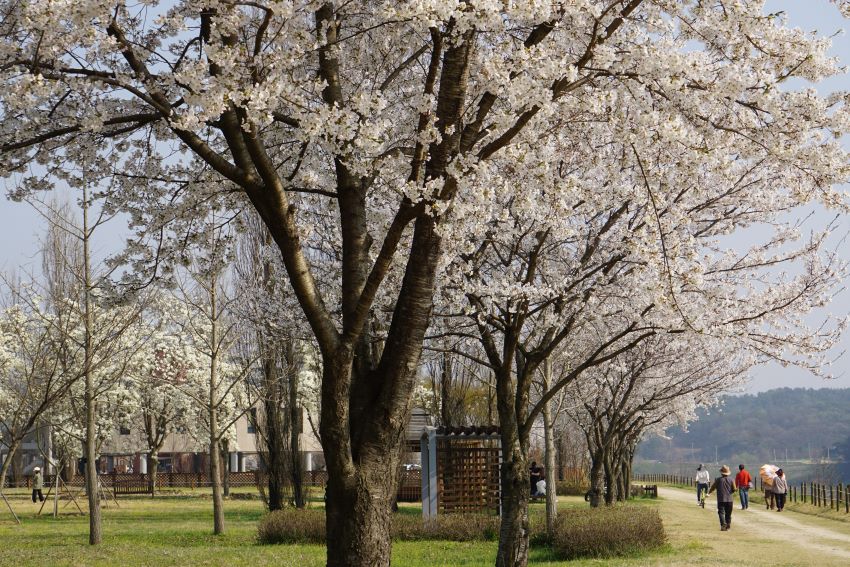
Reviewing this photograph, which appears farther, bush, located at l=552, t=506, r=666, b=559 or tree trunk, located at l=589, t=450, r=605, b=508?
tree trunk, located at l=589, t=450, r=605, b=508

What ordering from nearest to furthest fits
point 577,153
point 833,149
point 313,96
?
1. point 833,149
2. point 313,96
3. point 577,153

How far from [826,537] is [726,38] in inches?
674

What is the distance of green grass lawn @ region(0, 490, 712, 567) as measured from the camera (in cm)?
1387

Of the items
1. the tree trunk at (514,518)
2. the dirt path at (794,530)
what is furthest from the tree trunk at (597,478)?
the tree trunk at (514,518)

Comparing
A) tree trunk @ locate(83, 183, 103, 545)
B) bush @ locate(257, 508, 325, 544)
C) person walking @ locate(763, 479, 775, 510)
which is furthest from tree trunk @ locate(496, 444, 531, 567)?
person walking @ locate(763, 479, 775, 510)

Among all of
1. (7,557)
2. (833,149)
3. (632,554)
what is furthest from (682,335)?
(7,557)

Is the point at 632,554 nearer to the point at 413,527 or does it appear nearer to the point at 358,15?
the point at 413,527

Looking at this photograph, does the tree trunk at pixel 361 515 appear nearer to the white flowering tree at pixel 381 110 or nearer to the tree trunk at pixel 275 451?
the white flowering tree at pixel 381 110

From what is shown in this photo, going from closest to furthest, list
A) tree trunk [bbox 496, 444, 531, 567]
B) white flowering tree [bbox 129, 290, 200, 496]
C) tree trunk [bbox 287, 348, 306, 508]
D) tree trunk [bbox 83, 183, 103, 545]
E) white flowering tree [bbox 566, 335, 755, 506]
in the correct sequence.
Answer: tree trunk [bbox 496, 444, 531, 567], tree trunk [bbox 83, 183, 103, 545], white flowering tree [bbox 566, 335, 755, 506], tree trunk [bbox 287, 348, 306, 508], white flowering tree [bbox 129, 290, 200, 496]

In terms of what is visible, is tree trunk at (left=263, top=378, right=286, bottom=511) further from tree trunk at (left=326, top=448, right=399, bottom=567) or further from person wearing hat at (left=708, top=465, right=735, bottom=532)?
tree trunk at (left=326, top=448, right=399, bottom=567)

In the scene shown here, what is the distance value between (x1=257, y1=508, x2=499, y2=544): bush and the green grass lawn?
1.49 ft

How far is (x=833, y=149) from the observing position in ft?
22.8

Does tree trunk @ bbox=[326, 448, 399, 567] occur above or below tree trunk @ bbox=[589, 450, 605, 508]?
above

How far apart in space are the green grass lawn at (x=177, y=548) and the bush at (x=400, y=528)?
455 millimetres
